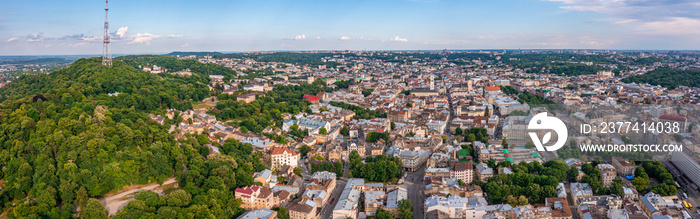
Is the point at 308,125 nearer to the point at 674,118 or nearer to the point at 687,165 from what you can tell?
the point at 687,165

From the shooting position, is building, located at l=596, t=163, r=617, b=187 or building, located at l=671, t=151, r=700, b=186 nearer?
building, located at l=671, t=151, r=700, b=186

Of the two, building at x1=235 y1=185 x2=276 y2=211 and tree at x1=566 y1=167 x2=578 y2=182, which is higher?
tree at x1=566 y1=167 x2=578 y2=182

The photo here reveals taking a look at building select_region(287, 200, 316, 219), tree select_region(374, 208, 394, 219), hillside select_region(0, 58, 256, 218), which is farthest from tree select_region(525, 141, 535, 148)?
hillside select_region(0, 58, 256, 218)

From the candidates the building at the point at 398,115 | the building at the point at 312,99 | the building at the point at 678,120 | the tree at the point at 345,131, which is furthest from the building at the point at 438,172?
the building at the point at 312,99

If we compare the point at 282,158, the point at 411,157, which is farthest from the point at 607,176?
the point at 282,158

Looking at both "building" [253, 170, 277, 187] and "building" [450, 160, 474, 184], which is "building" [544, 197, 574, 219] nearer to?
"building" [450, 160, 474, 184]

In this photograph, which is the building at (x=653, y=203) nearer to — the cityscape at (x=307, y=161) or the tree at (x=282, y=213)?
the cityscape at (x=307, y=161)
